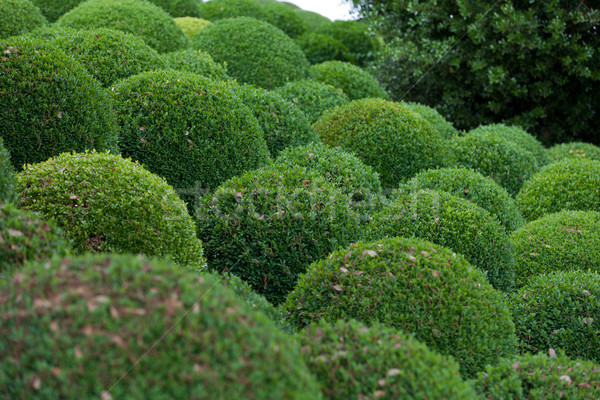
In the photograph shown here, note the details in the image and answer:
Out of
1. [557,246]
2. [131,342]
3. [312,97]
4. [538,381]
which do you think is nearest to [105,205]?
[131,342]

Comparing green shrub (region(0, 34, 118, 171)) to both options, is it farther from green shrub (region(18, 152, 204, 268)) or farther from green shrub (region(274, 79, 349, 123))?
green shrub (region(274, 79, 349, 123))

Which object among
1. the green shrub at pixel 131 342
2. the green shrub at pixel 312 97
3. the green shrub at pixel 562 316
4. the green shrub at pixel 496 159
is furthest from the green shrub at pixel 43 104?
the green shrub at pixel 496 159

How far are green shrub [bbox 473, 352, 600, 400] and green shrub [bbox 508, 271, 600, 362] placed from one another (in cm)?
116

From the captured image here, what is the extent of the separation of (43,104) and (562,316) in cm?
587

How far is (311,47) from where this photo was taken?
61.1 feet

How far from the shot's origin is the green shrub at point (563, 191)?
8297 mm

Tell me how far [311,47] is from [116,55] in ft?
39.2

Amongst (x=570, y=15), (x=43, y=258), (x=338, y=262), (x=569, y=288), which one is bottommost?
(x=43, y=258)

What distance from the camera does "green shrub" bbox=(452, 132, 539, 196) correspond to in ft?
31.1

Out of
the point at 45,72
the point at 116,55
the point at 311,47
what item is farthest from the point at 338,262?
the point at 311,47

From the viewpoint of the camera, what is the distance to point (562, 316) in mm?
5371

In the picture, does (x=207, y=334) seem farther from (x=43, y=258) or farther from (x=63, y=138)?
(x=63, y=138)

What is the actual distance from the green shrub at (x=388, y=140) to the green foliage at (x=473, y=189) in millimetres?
758

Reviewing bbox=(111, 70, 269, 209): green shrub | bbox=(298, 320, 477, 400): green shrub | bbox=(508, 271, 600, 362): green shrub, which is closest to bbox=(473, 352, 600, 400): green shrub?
bbox=(298, 320, 477, 400): green shrub
